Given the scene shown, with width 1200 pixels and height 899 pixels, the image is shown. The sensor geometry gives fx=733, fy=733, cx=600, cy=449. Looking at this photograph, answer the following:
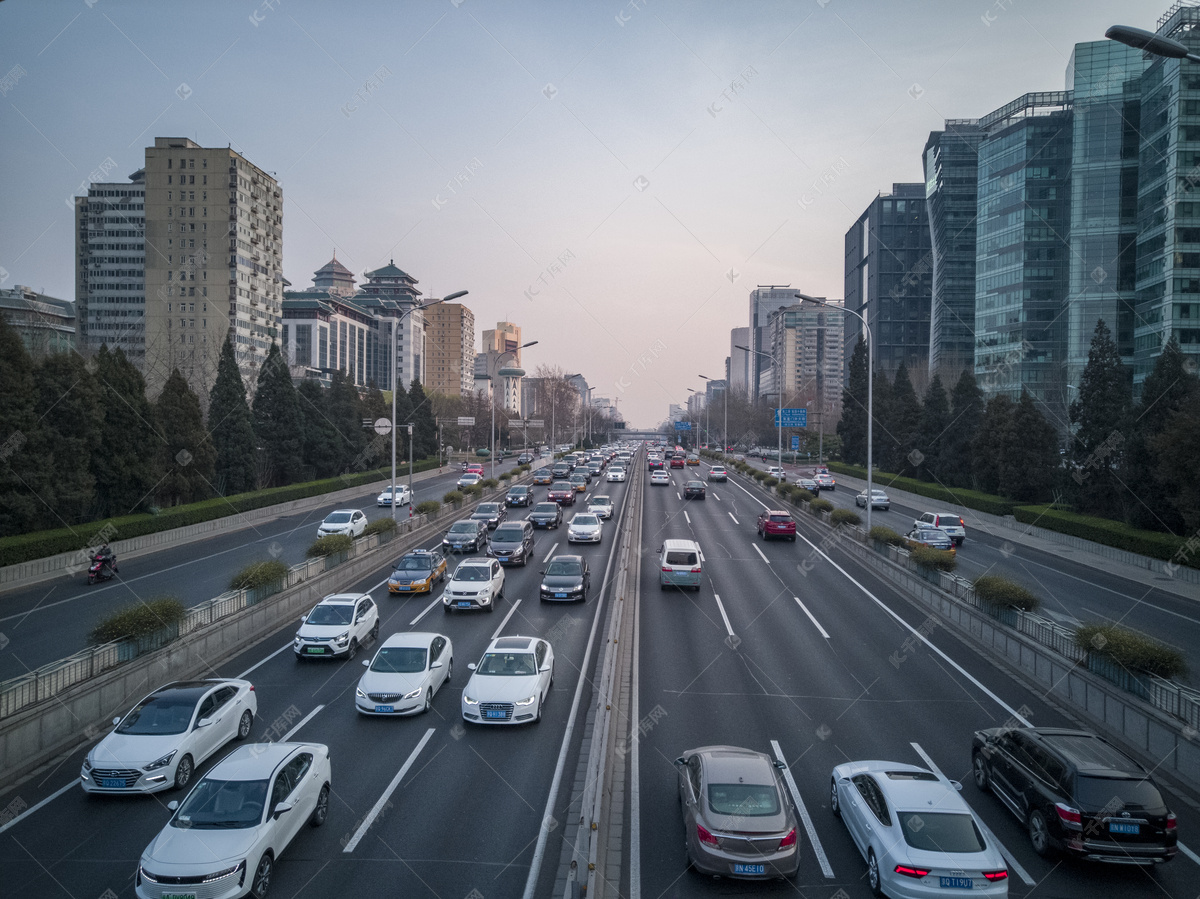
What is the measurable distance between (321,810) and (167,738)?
317 centimetres

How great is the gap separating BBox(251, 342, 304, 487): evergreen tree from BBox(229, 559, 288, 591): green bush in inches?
1300

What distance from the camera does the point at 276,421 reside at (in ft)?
173

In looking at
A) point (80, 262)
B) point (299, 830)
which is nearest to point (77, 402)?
point (299, 830)

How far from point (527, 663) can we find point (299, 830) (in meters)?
5.74

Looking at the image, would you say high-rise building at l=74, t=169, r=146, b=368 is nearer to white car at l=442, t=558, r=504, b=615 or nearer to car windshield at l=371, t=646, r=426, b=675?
white car at l=442, t=558, r=504, b=615

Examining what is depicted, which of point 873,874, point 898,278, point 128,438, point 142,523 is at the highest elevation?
point 898,278

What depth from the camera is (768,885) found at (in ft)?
30.3

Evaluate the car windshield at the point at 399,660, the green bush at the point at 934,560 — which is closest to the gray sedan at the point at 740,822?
the car windshield at the point at 399,660

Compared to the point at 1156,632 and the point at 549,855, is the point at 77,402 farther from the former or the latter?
the point at 1156,632

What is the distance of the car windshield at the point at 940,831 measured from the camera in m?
8.75

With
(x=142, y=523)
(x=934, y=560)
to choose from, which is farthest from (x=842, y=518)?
(x=142, y=523)

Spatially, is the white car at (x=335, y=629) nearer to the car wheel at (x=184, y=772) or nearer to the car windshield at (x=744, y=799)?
the car wheel at (x=184, y=772)

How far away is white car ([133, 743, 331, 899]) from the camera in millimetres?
8422

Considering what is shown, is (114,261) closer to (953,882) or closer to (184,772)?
(184,772)
